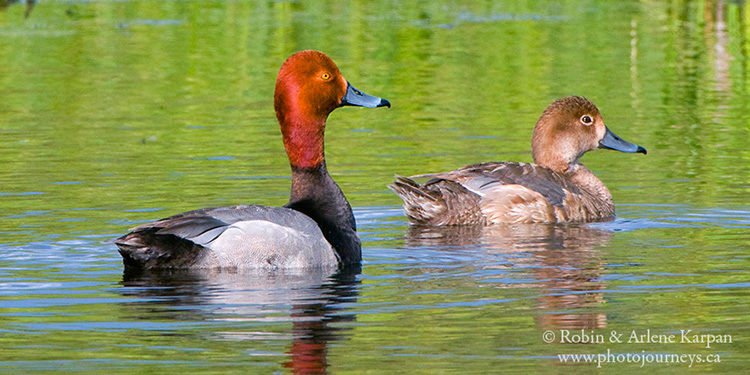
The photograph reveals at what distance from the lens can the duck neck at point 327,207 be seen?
9.13 meters

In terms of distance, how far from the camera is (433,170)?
12.9 meters

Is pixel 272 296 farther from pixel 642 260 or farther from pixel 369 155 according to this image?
pixel 369 155

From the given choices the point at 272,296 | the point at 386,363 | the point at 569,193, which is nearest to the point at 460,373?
the point at 386,363

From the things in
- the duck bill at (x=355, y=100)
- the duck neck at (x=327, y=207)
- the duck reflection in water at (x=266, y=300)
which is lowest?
the duck reflection in water at (x=266, y=300)

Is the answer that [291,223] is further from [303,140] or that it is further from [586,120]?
[586,120]

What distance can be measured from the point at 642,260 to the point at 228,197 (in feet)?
12.6

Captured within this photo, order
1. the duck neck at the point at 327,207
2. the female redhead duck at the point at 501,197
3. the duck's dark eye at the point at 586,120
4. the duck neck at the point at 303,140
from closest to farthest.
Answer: the duck neck at the point at 327,207, the duck neck at the point at 303,140, the female redhead duck at the point at 501,197, the duck's dark eye at the point at 586,120

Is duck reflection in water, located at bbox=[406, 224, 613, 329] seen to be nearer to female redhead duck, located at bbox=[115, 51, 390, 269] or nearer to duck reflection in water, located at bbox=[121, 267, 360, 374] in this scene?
female redhead duck, located at bbox=[115, 51, 390, 269]

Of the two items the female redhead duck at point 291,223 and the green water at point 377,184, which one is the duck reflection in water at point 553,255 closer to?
the green water at point 377,184

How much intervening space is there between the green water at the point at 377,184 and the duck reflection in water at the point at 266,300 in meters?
0.02

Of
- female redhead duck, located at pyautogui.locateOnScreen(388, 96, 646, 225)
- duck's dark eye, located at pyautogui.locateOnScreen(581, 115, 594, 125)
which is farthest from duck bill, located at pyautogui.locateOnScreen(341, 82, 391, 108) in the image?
duck's dark eye, located at pyautogui.locateOnScreen(581, 115, 594, 125)

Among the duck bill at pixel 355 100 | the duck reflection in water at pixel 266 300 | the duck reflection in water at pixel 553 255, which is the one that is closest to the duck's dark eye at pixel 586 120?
the duck reflection in water at pixel 553 255

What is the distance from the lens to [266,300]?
26.0 ft

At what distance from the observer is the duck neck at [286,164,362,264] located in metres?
9.13
